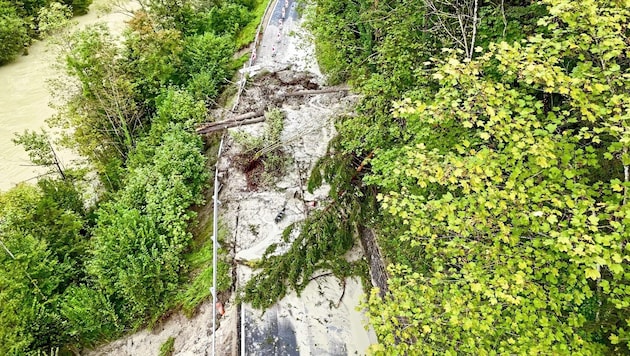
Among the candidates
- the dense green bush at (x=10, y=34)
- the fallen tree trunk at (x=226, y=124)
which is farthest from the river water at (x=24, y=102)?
the fallen tree trunk at (x=226, y=124)

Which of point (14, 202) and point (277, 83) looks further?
point (277, 83)

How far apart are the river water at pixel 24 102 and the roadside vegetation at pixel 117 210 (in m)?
1.99

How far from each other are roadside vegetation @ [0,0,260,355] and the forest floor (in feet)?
1.88

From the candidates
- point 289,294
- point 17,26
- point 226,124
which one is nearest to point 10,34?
point 17,26

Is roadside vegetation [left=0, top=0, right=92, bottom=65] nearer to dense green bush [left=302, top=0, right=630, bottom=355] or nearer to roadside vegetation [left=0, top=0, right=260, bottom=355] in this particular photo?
roadside vegetation [left=0, top=0, right=260, bottom=355]

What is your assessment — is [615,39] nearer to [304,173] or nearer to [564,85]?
[564,85]

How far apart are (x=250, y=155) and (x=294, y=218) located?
3.41 metres

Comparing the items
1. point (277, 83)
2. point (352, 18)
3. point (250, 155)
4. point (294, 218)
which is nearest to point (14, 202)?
point (250, 155)

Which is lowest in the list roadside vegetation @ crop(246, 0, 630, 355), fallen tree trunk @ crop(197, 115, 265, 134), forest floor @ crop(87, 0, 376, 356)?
forest floor @ crop(87, 0, 376, 356)

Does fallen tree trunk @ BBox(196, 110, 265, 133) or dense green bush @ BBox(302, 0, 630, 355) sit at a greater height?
dense green bush @ BBox(302, 0, 630, 355)

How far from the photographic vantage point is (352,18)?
13.4 metres

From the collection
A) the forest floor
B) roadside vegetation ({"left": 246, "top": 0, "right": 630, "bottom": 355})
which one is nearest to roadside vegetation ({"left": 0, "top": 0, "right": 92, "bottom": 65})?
the forest floor

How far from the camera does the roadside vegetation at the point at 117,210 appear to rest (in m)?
11.1

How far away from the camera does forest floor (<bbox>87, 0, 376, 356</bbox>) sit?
31.7 feet
